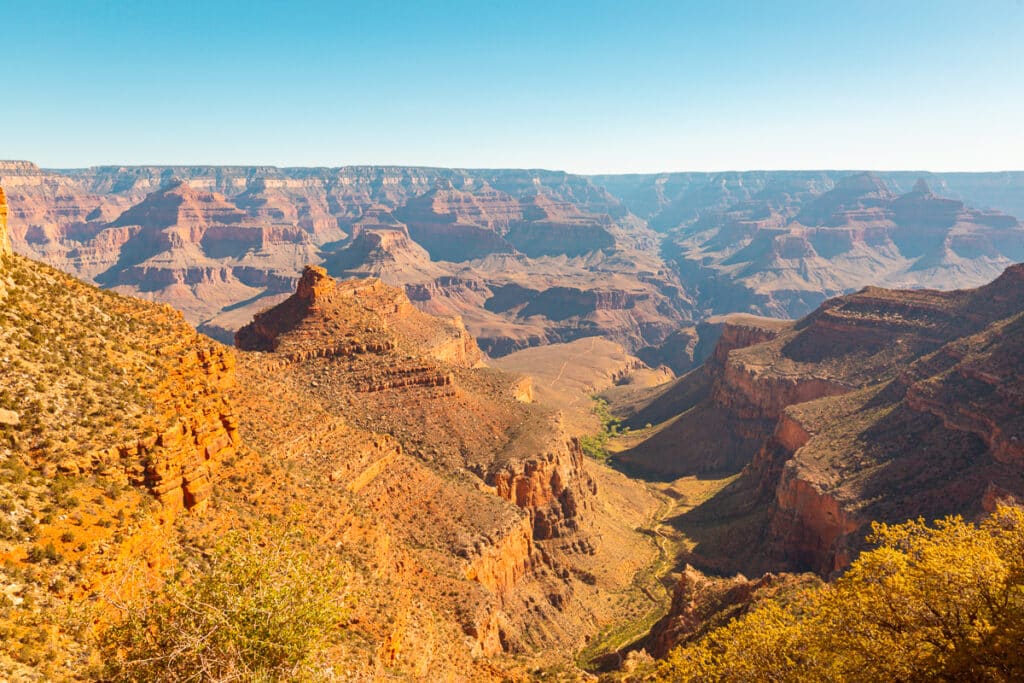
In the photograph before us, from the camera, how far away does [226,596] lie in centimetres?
1689

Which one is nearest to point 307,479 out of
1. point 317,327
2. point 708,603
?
point 708,603

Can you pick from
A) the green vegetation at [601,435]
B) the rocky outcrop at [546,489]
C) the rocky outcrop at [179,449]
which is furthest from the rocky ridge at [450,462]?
the green vegetation at [601,435]

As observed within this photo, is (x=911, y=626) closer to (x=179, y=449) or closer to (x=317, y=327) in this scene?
(x=179, y=449)

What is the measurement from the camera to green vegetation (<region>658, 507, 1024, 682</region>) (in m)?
17.2

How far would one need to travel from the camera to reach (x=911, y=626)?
64.4ft

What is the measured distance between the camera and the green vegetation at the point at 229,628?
15000 mm

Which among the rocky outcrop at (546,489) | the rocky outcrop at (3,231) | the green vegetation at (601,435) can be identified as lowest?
the green vegetation at (601,435)

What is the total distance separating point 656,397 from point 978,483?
3540 inches

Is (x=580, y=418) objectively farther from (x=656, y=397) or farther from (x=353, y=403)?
(x=353, y=403)

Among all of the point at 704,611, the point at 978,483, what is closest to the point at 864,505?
the point at 978,483

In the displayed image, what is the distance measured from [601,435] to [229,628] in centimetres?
11035

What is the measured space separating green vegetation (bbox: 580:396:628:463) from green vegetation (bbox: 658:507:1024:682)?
71188mm

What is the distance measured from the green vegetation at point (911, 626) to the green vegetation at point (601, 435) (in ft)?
234

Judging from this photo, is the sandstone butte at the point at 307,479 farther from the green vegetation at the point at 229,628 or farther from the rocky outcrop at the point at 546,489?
the green vegetation at the point at 229,628
